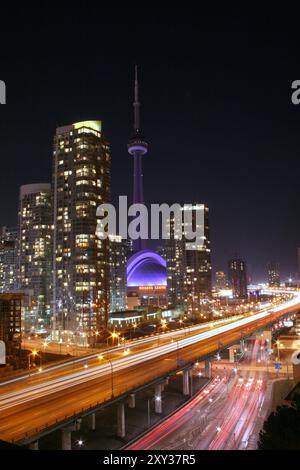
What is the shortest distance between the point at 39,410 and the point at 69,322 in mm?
84640

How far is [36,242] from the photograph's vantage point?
160625mm

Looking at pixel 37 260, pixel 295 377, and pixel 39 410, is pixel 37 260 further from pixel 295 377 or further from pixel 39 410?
pixel 39 410

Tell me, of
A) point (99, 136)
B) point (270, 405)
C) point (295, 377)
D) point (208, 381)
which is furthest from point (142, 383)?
point (99, 136)

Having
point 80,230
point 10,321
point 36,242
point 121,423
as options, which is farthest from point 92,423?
point 36,242

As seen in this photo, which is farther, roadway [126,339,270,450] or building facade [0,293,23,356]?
building facade [0,293,23,356]

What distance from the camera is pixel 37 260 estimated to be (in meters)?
160

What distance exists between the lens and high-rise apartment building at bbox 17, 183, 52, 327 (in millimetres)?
155125

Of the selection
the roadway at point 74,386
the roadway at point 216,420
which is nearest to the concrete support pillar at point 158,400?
the roadway at point 216,420

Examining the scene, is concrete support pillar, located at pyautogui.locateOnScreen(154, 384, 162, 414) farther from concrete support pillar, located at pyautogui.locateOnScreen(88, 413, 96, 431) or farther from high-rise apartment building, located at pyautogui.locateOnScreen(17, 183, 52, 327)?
high-rise apartment building, located at pyautogui.locateOnScreen(17, 183, 52, 327)

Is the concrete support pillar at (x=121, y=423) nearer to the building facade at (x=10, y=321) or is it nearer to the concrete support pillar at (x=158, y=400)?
the concrete support pillar at (x=158, y=400)

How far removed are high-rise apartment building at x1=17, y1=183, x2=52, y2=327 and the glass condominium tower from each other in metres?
29.4

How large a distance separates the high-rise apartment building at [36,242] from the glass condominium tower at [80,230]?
29381mm

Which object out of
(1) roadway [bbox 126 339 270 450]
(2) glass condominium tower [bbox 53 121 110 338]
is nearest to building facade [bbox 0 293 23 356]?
(2) glass condominium tower [bbox 53 121 110 338]

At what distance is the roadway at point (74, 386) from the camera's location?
33375 mm
